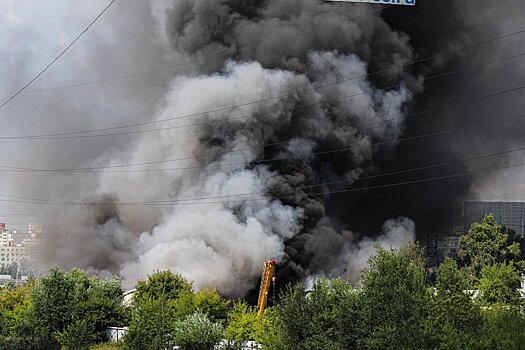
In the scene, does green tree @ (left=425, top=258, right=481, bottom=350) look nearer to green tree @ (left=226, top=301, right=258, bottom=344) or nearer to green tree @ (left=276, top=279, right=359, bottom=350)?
green tree @ (left=276, top=279, right=359, bottom=350)

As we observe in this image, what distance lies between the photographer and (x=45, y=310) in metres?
32.9

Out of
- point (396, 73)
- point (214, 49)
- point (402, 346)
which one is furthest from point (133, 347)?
point (396, 73)

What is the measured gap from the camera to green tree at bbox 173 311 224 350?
2594 cm

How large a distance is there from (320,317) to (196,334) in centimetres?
679

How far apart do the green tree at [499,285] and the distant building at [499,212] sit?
80.7ft

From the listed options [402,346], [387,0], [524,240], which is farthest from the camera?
[524,240]

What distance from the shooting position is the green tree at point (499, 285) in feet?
94.5

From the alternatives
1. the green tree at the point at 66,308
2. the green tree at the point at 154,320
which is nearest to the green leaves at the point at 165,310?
the green tree at the point at 154,320

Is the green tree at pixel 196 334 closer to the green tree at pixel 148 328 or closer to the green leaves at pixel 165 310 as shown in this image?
the green leaves at pixel 165 310

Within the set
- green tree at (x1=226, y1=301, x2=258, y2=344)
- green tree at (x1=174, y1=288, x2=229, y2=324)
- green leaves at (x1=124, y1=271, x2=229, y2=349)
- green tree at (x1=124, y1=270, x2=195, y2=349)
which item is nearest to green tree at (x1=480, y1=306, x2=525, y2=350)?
green tree at (x1=226, y1=301, x2=258, y2=344)

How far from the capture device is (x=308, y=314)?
21.5 metres

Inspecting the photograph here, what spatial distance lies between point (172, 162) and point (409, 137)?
1978cm

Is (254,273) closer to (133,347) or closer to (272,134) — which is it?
(272,134)

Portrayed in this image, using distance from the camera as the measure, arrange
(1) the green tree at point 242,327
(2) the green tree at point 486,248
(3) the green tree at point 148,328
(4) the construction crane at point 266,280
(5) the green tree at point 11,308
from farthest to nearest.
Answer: (2) the green tree at point 486,248
(4) the construction crane at point 266,280
(5) the green tree at point 11,308
(1) the green tree at point 242,327
(3) the green tree at point 148,328
